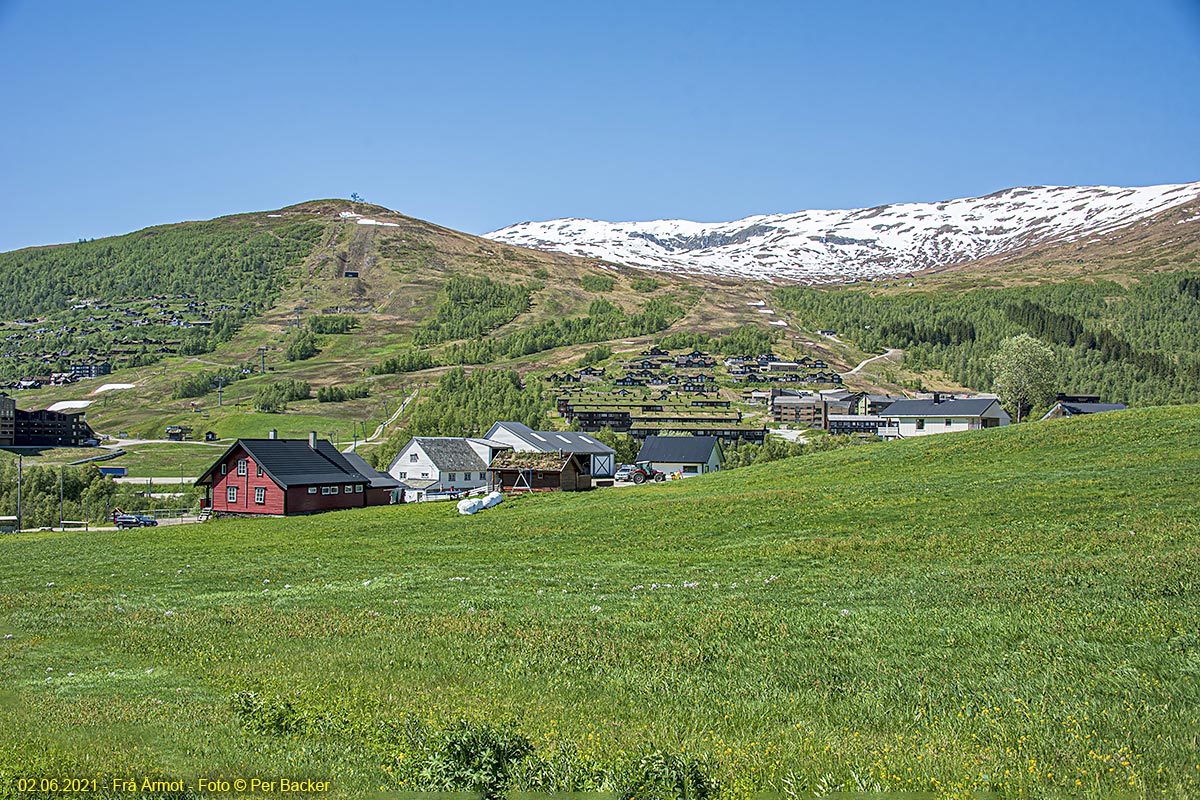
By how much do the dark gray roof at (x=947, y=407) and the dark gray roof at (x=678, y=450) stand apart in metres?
27.7

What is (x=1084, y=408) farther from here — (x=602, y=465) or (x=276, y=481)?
(x=276, y=481)

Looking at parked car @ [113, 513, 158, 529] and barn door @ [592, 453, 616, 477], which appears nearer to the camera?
parked car @ [113, 513, 158, 529]

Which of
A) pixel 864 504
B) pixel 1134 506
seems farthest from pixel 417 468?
pixel 1134 506

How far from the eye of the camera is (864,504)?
122 ft

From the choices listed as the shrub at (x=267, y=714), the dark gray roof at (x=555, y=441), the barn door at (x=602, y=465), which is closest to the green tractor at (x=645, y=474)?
the barn door at (x=602, y=465)

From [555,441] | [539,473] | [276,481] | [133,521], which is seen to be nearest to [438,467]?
[555,441]

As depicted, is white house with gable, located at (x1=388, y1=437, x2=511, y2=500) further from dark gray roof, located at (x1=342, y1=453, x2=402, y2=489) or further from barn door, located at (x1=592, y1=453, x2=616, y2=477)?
barn door, located at (x1=592, y1=453, x2=616, y2=477)

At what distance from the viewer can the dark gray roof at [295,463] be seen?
66125 mm

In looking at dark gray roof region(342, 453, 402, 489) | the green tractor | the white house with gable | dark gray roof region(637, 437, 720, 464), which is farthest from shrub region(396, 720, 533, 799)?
dark gray roof region(637, 437, 720, 464)

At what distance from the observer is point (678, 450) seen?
403 feet

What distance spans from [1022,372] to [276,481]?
89.3m

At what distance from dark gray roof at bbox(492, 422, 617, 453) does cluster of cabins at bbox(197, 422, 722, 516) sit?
5.98 meters

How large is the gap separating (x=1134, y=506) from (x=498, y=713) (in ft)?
85.4

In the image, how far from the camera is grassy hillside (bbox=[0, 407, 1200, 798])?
8.92m
